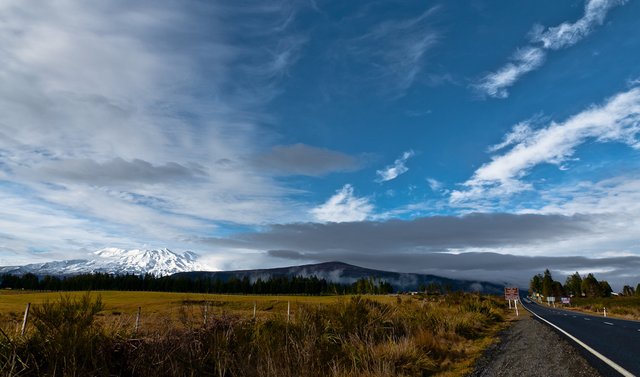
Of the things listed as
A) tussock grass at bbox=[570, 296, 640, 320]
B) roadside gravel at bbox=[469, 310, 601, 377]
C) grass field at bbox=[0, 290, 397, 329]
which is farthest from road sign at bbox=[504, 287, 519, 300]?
roadside gravel at bbox=[469, 310, 601, 377]

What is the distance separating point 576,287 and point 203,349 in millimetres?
195326

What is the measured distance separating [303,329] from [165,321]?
3993 millimetres

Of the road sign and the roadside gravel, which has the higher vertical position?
the road sign

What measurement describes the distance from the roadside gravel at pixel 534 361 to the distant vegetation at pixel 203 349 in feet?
2.27

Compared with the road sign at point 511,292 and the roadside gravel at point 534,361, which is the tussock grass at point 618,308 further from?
the roadside gravel at point 534,361

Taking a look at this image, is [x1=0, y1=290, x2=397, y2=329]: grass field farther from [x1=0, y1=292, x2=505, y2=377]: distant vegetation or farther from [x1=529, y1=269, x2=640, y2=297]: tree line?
[x1=529, y1=269, x2=640, y2=297]: tree line

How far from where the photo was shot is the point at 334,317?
1403 centimetres

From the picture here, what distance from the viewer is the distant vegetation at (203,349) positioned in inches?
265

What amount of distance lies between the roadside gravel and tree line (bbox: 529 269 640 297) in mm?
167693

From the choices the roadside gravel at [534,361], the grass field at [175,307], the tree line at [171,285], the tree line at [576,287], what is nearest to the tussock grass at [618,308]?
the grass field at [175,307]

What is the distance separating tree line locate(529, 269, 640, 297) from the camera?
6053 inches

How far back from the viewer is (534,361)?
11.0 meters

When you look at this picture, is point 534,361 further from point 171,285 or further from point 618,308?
point 171,285

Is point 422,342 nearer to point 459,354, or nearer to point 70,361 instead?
point 459,354
